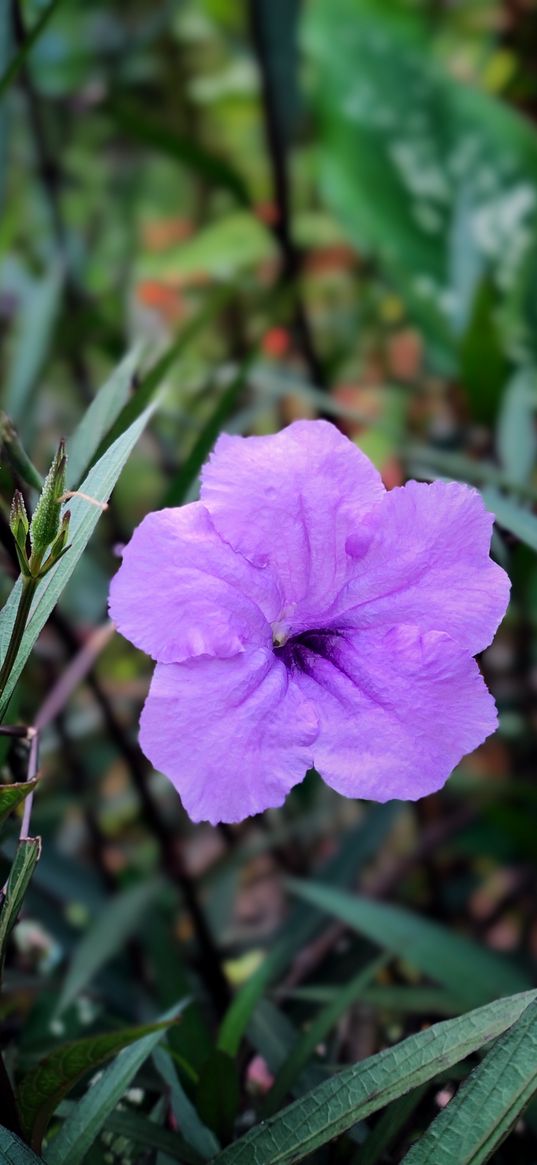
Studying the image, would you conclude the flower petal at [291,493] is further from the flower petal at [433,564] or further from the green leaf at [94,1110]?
the green leaf at [94,1110]

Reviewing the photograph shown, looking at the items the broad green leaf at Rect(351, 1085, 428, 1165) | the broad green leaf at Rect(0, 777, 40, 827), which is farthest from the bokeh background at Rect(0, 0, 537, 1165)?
the broad green leaf at Rect(0, 777, 40, 827)

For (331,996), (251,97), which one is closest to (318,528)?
(331,996)

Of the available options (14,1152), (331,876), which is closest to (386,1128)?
(14,1152)

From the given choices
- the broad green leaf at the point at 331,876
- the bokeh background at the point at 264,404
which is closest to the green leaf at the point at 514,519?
the bokeh background at the point at 264,404

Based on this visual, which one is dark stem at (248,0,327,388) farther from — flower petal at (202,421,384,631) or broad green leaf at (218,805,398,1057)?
flower petal at (202,421,384,631)

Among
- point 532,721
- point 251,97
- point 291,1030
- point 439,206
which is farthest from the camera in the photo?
point 251,97

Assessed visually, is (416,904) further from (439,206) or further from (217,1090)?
(439,206)

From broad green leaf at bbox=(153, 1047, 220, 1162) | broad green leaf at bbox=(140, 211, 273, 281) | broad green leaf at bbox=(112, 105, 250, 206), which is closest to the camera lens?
broad green leaf at bbox=(153, 1047, 220, 1162)
